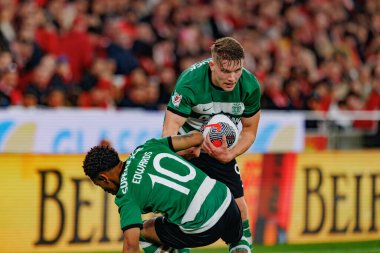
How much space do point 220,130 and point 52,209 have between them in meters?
3.78

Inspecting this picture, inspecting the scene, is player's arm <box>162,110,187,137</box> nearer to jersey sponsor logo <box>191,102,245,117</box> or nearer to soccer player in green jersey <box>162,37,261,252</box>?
soccer player in green jersey <box>162,37,261,252</box>

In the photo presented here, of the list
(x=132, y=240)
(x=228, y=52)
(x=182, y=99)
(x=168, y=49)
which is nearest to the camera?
(x=132, y=240)

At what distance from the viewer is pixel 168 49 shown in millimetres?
16016

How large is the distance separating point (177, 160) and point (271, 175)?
537 centimetres

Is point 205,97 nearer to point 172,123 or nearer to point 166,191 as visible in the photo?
point 172,123

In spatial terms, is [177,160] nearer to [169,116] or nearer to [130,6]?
[169,116]

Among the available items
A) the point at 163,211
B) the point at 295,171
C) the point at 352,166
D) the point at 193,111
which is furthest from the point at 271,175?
the point at 163,211

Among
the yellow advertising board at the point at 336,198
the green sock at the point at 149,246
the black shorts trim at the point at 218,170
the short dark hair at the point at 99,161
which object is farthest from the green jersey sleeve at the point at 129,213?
the yellow advertising board at the point at 336,198

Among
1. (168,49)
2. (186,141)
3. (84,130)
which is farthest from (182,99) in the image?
(168,49)

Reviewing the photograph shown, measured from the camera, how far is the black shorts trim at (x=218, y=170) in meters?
8.50

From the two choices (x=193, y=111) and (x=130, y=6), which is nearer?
(x=193, y=111)

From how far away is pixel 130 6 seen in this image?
16.6 metres

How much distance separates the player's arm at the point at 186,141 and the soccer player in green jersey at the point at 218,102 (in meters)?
0.39

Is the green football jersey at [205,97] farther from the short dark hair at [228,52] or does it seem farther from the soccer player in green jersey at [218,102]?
the short dark hair at [228,52]
